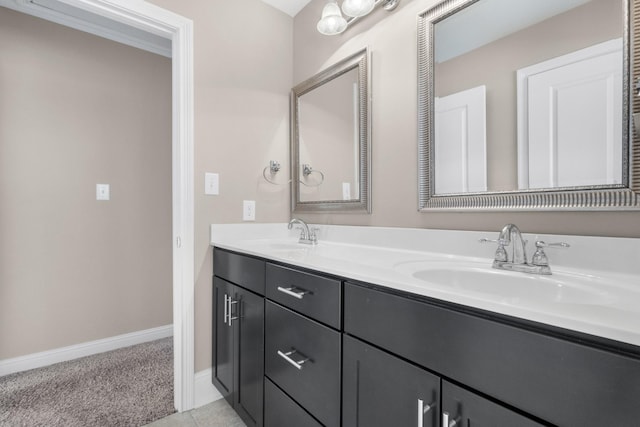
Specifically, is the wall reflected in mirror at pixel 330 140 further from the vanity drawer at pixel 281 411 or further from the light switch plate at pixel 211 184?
the vanity drawer at pixel 281 411

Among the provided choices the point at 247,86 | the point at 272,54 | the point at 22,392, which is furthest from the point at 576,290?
the point at 22,392

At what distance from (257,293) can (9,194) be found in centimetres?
180

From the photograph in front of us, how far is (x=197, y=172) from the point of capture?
1.64m

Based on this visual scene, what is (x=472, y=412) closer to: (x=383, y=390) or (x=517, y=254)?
(x=383, y=390)

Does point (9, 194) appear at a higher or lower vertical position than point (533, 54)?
lower

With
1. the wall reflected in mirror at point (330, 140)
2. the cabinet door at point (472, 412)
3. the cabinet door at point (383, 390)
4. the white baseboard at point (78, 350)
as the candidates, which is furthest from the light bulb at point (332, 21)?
the white baseboard at point (78, 350)

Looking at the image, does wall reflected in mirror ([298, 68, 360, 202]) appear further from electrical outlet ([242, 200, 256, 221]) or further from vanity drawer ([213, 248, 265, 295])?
vanity drawer ([213, 248, 265, 295])

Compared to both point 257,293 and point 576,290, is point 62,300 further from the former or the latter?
point 576,290

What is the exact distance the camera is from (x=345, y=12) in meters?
1.49

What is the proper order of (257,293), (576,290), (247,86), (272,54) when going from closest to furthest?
(576,290) → (257,293) → (247,86) → (272,54)

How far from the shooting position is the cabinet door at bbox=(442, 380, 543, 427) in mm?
531

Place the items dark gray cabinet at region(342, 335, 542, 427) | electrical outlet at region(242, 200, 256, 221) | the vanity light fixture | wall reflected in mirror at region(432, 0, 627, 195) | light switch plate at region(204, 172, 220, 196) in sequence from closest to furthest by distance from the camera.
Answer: dark gray cabinet at region(342, 335, 542, 427)
wall reflected in mirror at region(432, 0, 627, 195)
the vanity light fixture
light switch plate at region(204, 172, 220, 196)
electrical outlet at region(242, 200, 256, 221)

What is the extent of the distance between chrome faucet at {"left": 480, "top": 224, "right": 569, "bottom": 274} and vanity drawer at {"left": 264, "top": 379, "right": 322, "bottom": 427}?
2.50 ft

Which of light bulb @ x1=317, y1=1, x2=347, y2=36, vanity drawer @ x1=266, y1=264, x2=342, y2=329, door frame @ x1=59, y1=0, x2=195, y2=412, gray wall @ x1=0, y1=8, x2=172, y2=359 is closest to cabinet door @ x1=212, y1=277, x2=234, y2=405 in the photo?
door frame @ x1=59, y1=0, x2=195, y2=412
